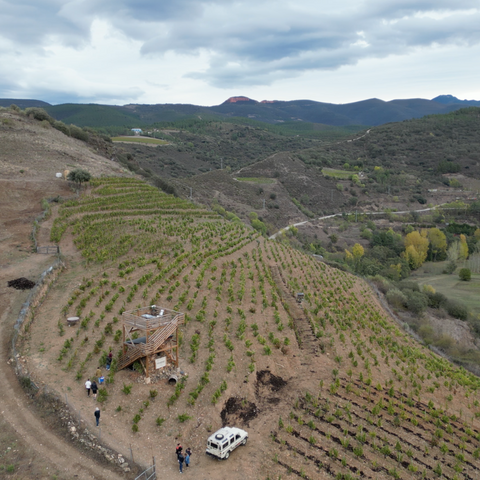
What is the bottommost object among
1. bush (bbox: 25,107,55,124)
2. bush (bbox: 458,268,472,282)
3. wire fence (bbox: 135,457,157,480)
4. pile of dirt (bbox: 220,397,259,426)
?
bush (bbox: 458,268,472,282)

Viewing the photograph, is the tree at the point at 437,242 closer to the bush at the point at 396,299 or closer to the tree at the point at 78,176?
the bush at the point at 396,299

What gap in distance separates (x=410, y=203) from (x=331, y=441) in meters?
83.7

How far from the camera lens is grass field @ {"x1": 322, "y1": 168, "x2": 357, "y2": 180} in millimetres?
97812

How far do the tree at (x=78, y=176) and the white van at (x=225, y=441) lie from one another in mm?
34823

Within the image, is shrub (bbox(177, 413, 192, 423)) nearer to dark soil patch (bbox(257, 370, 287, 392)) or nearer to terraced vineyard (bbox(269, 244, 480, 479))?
terraced vineyard (bbox(269, 244, 480, 479))

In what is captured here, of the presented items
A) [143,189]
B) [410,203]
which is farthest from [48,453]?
[410,203]

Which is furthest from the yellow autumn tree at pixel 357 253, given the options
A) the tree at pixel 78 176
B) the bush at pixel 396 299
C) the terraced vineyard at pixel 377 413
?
the tree at pixel 78 176

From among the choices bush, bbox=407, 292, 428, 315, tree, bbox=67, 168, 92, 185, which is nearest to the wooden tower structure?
bush, bbox=407, 292, 428, 315

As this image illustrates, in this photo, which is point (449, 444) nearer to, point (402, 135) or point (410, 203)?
point (410, 203)

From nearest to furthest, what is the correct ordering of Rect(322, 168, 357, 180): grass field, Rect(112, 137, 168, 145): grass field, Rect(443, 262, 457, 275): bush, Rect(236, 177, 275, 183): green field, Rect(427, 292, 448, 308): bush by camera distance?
Rect(427, 292, 448, 308): bush, Rect(443, 262, 457, 275): bush, Rect(236, 177, 275, 183): green field, Rect(322, 168, 357, 180): grass field, Rect(112, 137, 168, 145): grass field

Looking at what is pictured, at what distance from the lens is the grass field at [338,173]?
97.8 meters

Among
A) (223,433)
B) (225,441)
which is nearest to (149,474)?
(225,441)

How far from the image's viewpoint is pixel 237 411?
1556 centimetres

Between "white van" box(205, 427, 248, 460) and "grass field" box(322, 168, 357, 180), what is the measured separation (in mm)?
89591
